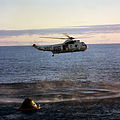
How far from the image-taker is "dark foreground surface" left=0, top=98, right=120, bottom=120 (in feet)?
174

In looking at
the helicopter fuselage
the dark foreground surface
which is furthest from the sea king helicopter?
the dark foreground surface

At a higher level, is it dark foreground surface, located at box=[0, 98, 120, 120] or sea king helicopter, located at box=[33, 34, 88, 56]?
sea king helicopter, located at box=[33, 34, 88, 56]

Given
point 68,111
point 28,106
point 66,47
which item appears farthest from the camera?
point 66,47

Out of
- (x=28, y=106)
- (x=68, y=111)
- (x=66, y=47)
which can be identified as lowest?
(x=68, y=111)

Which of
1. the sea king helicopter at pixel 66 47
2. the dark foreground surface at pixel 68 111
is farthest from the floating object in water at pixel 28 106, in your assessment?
the sea king helicopter at pixel 66 47

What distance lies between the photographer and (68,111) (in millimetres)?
56656

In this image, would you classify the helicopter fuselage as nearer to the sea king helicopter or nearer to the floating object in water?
the sea king helicopter

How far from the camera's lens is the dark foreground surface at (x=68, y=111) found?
52.9 meters

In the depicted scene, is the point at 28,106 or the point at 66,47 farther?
the point at 66,47

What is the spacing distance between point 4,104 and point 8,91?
16.8m

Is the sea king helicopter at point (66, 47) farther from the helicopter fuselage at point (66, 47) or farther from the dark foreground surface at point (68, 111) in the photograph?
the dark foreground surface at point (68, 111)

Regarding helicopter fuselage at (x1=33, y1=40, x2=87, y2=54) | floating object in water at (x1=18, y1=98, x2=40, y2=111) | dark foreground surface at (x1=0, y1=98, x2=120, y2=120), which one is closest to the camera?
dark foreground surface at (x1=0, y1=98, x2=120, y2=120)

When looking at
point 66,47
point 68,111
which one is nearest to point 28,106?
point 68,111

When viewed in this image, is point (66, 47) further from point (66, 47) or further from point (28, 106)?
point (28, 106)
